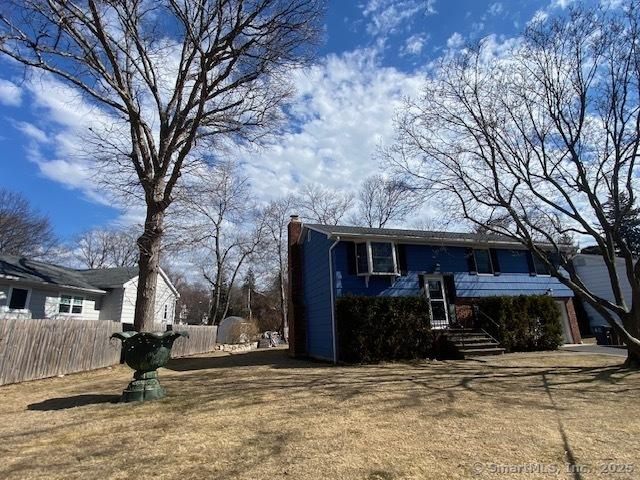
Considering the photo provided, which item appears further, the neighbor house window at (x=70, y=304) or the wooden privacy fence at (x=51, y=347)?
the neighbor house window at (x=70, y=304)

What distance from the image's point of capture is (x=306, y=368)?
11.5m

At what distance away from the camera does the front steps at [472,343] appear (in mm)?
12945

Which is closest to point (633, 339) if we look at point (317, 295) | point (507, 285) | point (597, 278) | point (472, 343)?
point (472, 343)

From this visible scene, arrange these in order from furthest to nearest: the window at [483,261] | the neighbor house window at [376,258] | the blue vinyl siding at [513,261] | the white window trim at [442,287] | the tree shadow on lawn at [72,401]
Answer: the blue vinyl siding at [513,261] < the window at [483,261] < the white window trim at [442,287] < the neighbor house window at [376,258] < the tree shadow on lawn at [72,401]

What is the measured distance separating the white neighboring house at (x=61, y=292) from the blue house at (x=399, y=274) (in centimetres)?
1179

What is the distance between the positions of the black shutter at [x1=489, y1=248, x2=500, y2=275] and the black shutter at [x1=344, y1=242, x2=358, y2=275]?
6595 mm

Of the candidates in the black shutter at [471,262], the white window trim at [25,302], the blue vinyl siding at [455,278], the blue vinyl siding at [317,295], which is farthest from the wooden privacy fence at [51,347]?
the black shutter at [471,262]

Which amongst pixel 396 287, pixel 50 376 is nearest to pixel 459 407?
pixel 396 287

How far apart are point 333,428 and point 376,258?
365 inches

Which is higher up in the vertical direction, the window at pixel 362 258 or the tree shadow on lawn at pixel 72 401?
the window at pixel 362 258

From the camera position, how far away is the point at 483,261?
16.2m

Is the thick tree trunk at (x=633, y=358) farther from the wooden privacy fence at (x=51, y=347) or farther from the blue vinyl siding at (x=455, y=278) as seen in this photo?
the wooden privacy fence at (x=51, y=347)

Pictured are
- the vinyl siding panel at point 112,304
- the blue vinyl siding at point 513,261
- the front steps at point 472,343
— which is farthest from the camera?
the vinyl siding panel at point 112,304

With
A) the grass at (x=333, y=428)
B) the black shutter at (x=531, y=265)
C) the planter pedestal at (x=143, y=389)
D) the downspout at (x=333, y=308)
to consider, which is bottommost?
the grass at (x=333, y=428)
